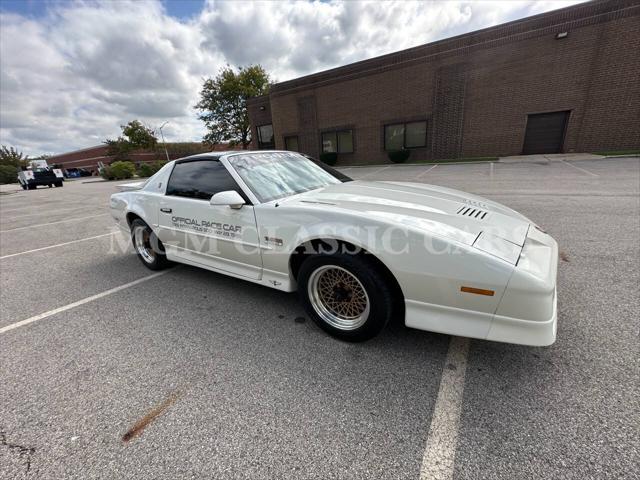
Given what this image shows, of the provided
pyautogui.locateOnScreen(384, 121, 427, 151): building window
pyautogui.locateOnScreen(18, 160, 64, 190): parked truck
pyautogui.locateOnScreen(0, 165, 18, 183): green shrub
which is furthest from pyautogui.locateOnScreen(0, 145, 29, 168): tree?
pyautogui.locateOnScreen(384, 121, 427, 151): building window

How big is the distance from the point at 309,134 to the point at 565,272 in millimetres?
Result: 19887

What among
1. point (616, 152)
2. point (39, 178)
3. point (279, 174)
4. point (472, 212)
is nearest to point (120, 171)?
point (39, 178)

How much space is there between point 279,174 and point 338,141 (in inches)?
723

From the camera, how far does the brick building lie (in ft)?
40.9

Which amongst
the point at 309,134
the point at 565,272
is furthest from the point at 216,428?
the point at 309,134

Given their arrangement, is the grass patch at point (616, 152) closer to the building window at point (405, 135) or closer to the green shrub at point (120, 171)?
the building window at point (405, 135)

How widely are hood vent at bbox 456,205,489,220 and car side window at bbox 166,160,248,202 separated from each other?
176 cm

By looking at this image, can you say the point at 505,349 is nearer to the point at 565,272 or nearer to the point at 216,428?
the point at 565,272

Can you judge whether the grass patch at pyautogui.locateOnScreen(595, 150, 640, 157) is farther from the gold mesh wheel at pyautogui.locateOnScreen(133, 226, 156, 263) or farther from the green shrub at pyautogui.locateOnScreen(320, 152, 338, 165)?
the gold mesh wheel at pyautogui.locateOnScreen(133, 226, 156, 263)

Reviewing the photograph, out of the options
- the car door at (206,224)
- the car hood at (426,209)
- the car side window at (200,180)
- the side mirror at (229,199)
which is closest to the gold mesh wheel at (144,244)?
the car door at (206,224)

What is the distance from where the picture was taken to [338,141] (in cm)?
2002

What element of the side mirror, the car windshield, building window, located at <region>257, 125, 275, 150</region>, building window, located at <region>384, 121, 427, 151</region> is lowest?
the side mirror

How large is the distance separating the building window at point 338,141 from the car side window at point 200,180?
17.6 meters

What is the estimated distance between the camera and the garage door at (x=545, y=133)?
1379cm
